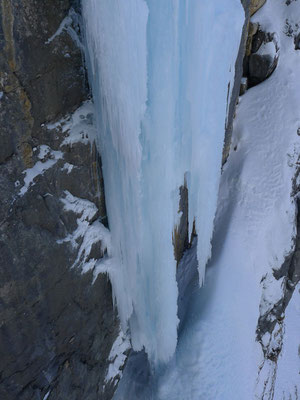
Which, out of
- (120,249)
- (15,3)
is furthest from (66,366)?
(15,3)

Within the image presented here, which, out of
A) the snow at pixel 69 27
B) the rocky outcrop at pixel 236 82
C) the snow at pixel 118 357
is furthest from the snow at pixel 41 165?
the rocky outcrop at pixel 236 82

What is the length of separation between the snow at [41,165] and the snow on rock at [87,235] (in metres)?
0.32

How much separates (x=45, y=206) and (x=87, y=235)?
608 mm

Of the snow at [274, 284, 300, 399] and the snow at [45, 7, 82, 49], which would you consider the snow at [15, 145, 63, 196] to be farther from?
the snow at [274, 284, 300, 399]

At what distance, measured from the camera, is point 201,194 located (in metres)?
4.06

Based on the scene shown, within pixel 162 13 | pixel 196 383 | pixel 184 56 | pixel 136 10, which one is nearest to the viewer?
pixel 136 10

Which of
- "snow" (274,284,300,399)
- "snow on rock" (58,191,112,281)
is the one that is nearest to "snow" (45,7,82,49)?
"snow on rock" (58,191,112,281)

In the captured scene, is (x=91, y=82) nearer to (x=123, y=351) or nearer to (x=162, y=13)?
(x=162, y=13)

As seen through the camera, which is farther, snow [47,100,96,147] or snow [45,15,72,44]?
snow [47,100,96,147]

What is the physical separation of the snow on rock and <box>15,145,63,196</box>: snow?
325mm

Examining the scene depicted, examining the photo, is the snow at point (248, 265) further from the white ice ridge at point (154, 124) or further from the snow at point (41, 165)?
the snow at point (41, 165)

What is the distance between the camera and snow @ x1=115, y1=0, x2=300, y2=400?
3.93 meters

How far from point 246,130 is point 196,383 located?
4.50 m

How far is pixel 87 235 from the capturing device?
287 centimetres
